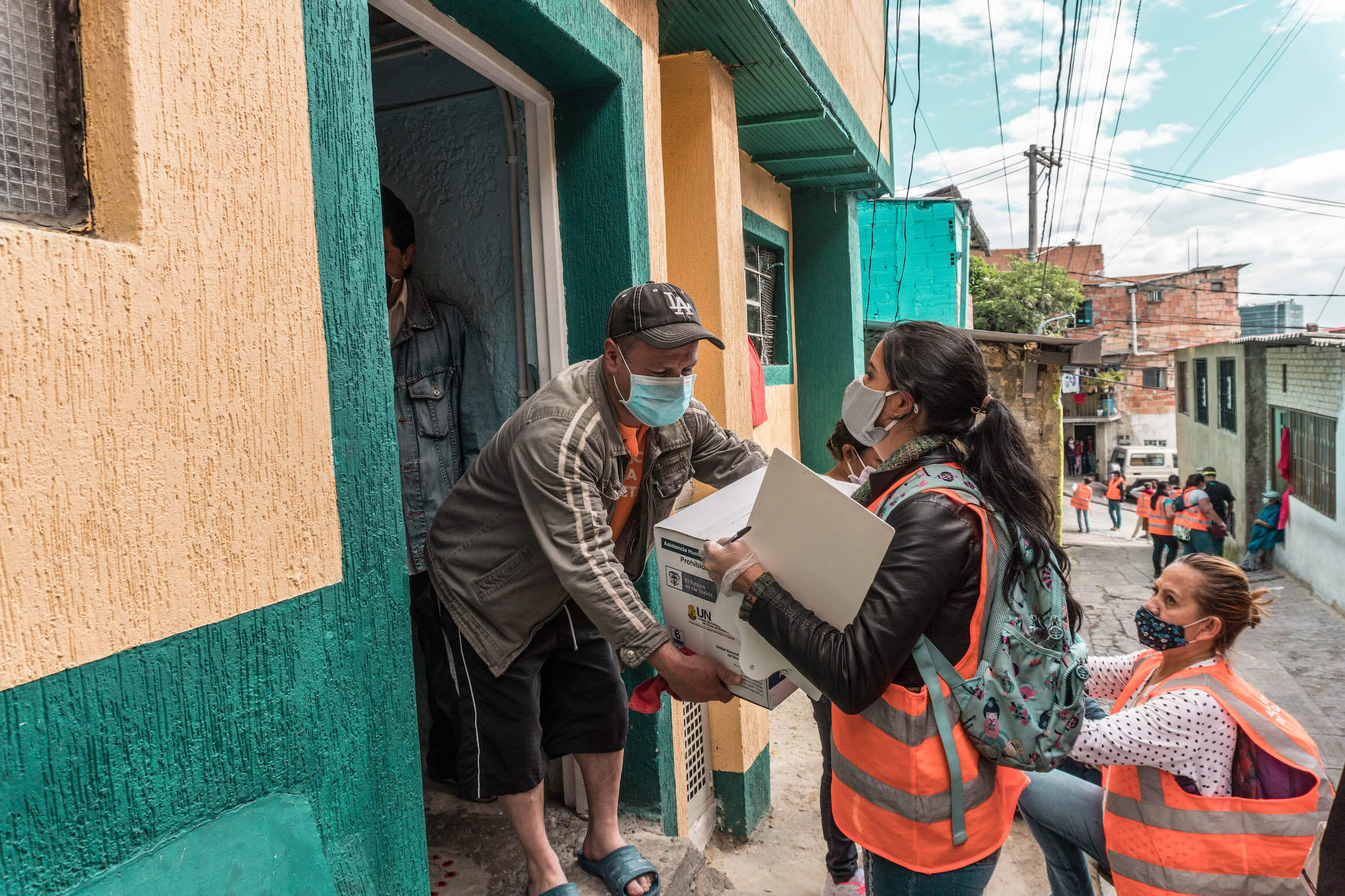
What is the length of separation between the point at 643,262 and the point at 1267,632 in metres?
10.5

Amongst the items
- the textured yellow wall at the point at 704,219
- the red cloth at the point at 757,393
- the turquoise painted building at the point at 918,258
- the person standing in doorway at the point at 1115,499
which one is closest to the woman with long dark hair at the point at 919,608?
the textured yellow wall at the point at 704,219

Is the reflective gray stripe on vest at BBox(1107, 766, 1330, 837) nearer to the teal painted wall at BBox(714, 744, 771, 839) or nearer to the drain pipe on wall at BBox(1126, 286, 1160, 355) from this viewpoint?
the teal painted wall at BBox(714, 744, 771, 839)

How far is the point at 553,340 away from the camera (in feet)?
9.98

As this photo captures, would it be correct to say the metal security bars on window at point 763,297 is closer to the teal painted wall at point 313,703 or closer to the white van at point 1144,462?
the teal painted wall at point 313,703

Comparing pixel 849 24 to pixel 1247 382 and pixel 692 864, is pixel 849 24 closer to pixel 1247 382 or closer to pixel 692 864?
pixel 692 864

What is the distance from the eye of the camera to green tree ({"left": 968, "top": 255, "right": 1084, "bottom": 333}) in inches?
919

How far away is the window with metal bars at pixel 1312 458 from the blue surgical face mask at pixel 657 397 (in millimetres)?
12402

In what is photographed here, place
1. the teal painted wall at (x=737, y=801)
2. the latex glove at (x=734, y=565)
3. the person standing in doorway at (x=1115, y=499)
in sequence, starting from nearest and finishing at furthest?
the latex glove at (x=734, y=565) < the teal painted wall at (x=737, y=801) < the person standing in doorway at (x=1115, y=499)

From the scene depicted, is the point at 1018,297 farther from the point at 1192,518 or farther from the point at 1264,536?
the point at 1192,518

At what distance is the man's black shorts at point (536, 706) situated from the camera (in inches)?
89.9

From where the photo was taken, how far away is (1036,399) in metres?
10.8

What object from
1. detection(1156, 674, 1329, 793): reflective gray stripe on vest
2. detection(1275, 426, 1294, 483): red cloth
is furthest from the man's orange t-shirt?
detection(1275, 426, 1294, 483): red cloth

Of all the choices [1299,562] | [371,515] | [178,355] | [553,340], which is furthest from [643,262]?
[1299,562]

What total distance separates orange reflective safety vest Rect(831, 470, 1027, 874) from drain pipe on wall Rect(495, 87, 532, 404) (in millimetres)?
1576
